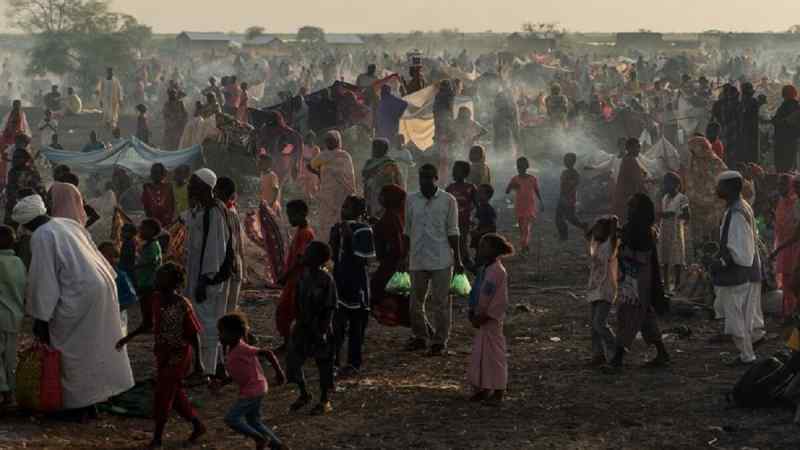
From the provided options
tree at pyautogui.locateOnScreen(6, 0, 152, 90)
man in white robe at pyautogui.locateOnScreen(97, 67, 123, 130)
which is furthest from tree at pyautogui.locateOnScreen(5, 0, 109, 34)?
man in white robe at pyautogui.locateOnScreen(97, 67, 123, 130)

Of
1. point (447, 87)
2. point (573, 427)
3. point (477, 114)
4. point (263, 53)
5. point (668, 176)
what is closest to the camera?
Result: point (573, 427)

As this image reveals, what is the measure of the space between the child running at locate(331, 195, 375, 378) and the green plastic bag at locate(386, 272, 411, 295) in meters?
1.30

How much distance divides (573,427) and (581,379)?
1457 mm

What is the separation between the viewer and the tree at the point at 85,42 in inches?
1890

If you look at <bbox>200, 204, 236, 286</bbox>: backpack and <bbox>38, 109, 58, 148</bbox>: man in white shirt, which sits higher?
<bbox>200, 204, 236, 286</bbox>: backpack

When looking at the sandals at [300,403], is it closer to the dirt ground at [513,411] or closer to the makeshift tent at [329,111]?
the dirt ground at [513,411]

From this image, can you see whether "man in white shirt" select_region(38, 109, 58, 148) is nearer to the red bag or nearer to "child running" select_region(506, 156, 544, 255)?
"child running" select_region(506, 156, 544, 255)

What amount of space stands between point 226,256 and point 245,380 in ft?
6.96

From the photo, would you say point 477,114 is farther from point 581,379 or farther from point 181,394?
point 181,394

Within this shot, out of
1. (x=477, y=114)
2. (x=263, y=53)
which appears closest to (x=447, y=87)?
(x=477, y=114)

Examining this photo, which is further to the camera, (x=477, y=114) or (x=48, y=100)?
(x=48, y=100)

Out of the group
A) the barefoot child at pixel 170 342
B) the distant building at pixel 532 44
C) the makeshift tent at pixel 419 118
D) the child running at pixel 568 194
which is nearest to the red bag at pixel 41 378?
the barefoot child at pixel 170 342

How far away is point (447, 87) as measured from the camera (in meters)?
21.2

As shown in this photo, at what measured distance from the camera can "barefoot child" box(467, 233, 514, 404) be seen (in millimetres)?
9484
